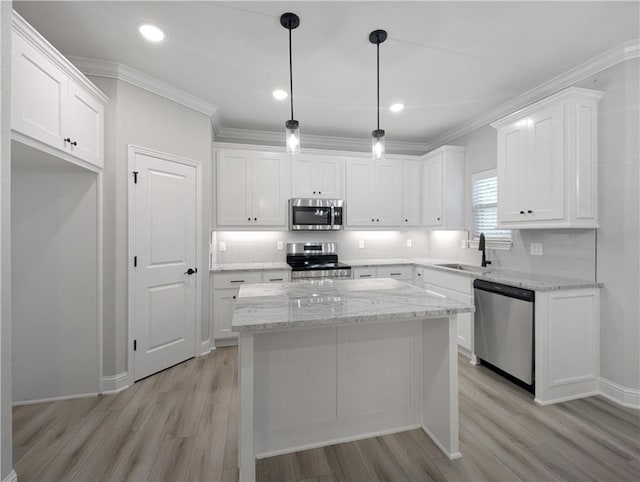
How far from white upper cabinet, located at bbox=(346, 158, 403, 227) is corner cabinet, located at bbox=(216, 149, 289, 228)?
0.98 metres

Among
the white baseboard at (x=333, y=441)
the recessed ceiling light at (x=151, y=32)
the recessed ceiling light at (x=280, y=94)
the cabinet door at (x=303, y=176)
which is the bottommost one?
the white baseboard at (x=333, y=441)

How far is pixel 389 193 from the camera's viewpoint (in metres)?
4.49

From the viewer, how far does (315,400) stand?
1.87 m

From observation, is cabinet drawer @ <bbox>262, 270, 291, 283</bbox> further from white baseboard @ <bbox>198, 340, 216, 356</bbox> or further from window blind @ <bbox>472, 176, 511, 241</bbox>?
window blind @ <bbox>472, 176, 511, 241</bbox>

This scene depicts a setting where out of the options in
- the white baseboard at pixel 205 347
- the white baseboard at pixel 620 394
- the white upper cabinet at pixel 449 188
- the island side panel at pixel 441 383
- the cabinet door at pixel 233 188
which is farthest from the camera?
the white upper cabinet at pixel 449 188

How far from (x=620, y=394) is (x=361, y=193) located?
3.32 metres

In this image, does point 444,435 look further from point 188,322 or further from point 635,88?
point 635,88

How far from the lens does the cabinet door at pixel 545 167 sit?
246cm

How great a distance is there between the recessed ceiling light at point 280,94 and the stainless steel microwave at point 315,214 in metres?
1.29

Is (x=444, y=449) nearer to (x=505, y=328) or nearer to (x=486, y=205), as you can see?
(x=505, y=328)

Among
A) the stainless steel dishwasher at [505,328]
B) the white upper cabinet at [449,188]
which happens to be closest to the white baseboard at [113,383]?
the stainless steel dishwasher at [505,328]

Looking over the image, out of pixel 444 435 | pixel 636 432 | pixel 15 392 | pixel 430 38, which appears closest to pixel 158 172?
pixel 15 392

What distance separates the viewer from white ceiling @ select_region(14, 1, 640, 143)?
6.44 ft

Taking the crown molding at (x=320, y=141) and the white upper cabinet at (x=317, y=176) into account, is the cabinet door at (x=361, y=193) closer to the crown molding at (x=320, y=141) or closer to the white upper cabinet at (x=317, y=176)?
the white upper cabinet at (x=317, y=176)
